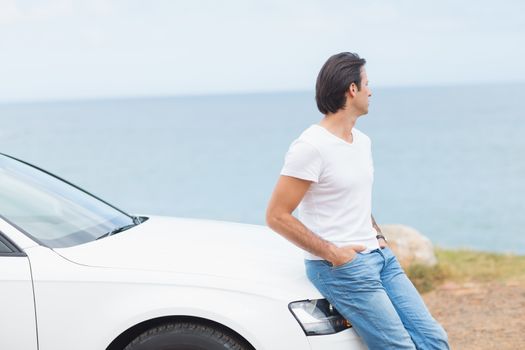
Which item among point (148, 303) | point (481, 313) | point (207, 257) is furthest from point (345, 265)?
point (481, 313)

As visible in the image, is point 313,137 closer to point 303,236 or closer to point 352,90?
point 352,90

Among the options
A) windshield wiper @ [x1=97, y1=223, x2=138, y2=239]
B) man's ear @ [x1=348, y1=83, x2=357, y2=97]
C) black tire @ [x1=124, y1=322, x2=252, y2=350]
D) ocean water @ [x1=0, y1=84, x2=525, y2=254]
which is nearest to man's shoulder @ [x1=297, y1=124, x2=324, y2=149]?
man's ear @ [x1=348, y1=83, x2=357, y2=97]

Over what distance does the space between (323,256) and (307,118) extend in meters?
127

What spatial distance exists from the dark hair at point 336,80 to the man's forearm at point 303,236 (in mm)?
548

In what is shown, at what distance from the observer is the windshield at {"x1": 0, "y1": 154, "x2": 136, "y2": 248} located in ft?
12.6

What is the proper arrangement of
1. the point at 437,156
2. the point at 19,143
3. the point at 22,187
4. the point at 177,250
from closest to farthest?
the point at 177,250 < the point at 22,187 < the point at 437,156 < the point at 19,143

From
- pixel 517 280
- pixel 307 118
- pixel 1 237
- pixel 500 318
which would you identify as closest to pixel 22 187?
pixel 1 237

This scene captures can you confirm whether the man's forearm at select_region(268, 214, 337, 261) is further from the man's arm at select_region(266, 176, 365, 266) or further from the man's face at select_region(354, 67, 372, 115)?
the man's face at select_region(354, 67, 372, 115)

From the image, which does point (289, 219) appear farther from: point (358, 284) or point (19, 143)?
point (19, 143)

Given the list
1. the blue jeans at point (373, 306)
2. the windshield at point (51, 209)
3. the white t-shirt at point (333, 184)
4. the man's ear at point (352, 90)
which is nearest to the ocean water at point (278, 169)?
the windshield at point (51, 209)

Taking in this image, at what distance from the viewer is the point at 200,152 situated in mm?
88938

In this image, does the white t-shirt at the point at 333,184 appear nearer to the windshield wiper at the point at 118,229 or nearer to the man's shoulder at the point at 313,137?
the man's shoulder at the point at 313,137

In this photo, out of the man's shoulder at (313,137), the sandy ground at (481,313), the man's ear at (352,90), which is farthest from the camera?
the sandy ground at (481,313)

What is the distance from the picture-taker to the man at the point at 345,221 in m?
3.61
